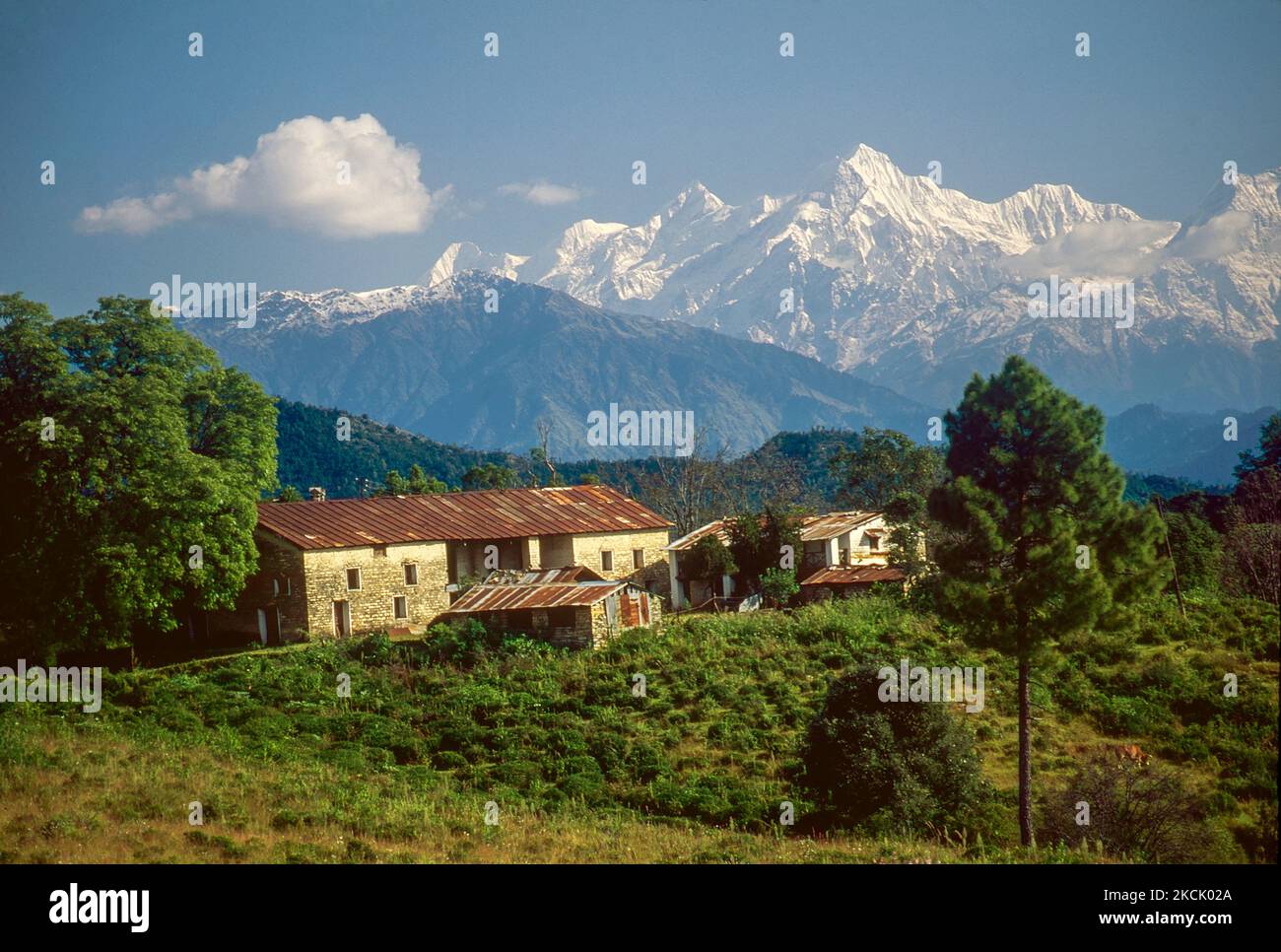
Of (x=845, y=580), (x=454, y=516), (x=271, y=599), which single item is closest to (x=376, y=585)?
(x=271, y=599)

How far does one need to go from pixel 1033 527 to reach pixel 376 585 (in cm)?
2636

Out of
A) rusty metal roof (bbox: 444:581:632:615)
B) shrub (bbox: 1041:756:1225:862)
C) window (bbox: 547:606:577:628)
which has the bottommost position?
shrub (bbox: 1041:756:1225:862)

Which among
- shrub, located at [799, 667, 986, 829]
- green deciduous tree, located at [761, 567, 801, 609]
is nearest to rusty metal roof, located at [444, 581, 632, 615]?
green deciduous tree, located at [761, 567, 801, 609]

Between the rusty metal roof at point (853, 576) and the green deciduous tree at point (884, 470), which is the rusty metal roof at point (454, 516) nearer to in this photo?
the rusty metal roof at point (853, 576)

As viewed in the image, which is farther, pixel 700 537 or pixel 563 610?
pixel 700 537

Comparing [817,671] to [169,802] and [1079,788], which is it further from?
[169,802]

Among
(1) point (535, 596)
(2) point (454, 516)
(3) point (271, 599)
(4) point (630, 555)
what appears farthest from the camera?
(4) point (630, 555)

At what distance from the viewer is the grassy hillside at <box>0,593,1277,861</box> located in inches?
765

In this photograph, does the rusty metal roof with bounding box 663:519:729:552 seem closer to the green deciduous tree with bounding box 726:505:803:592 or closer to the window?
the green deciduous tree with bounding box 726:505:803:592

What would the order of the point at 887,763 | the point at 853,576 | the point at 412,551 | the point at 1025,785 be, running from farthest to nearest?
1. the point at 853,576
2. the point at 412,551
3. the point at 887,763
4. the point at 1025,785

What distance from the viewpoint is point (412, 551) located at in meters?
44.8
